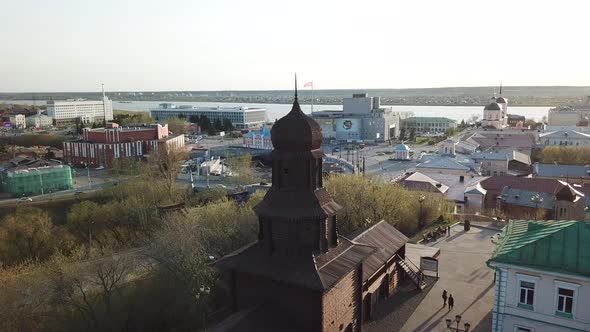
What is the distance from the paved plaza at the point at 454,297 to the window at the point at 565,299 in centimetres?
442

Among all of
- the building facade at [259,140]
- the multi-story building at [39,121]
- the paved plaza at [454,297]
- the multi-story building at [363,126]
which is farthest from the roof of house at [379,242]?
the multi-story building at [39,121]

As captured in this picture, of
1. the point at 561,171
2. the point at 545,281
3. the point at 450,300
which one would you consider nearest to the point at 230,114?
the point at 561,171

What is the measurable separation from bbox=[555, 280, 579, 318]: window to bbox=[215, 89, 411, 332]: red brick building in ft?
24.6

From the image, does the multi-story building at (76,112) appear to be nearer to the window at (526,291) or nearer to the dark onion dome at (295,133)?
the dark onion dome at (295,133)

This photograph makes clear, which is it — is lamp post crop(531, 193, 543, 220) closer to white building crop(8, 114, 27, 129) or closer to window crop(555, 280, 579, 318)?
window crop(555, 280, 579, 318)

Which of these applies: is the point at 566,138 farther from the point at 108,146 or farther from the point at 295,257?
the point at 295,257

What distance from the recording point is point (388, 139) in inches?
5133

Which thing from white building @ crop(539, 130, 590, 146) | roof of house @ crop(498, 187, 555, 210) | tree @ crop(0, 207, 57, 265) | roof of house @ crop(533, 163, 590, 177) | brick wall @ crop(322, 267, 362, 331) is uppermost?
white building @ crop(539, 130, 590, 146)

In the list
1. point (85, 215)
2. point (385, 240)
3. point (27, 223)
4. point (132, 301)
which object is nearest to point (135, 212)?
point (85, 215)

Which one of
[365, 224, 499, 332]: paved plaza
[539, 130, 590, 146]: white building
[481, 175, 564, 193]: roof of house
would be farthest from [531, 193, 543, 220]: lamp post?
[539, 130, 590, 146]: white building

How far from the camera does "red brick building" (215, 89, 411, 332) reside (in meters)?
15.6

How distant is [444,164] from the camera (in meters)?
65.0

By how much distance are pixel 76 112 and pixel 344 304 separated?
20181 centimetres

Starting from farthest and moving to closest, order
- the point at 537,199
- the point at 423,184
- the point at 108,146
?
1. the point at 108,146
2. the point at 423,184
3. the point at 537,199
